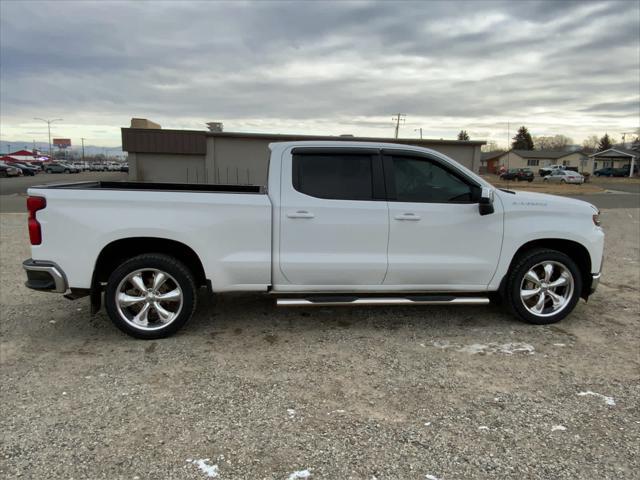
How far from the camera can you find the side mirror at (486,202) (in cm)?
443

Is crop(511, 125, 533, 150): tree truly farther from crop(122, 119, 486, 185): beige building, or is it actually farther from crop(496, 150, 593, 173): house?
crop(122, 119, 486, 185): beige building

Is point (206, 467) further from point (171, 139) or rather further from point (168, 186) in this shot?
point (171, 139)

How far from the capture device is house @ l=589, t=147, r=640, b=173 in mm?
77250

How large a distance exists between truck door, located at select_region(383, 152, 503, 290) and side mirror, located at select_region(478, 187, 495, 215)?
75 millimetres

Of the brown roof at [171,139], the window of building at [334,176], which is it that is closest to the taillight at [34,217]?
the window of building at [334,176]

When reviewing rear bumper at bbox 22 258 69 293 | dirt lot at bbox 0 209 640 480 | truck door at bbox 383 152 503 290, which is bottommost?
dirt lot at bbox 0 209 640 480

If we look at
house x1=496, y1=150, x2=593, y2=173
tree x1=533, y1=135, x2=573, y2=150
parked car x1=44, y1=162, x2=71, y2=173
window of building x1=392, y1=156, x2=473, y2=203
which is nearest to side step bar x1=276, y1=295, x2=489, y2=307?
window of building x1=392, y1=156, x2=473, y2=203

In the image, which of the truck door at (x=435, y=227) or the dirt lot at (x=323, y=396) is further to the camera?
the truck door at (x=435, y=227)

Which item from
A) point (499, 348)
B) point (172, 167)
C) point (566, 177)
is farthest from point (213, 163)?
point (566, 177)

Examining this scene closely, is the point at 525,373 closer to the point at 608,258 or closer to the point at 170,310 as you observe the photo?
the point at 170,310

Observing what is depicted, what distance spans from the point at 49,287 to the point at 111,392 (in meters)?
1.31

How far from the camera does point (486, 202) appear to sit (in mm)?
4480

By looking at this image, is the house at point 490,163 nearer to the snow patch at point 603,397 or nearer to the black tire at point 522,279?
the black tire at point 522,279

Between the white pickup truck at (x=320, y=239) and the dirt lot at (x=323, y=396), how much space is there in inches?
16.1
